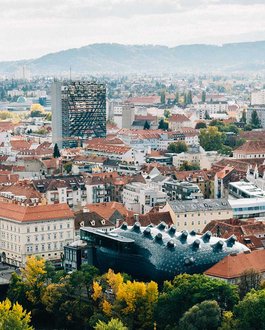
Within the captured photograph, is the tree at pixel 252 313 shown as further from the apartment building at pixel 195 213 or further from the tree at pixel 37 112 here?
the tree at pixel 37 112

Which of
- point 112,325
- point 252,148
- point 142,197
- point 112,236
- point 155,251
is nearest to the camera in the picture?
point 112,325

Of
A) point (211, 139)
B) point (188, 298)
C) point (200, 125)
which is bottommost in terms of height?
point (200, 125)

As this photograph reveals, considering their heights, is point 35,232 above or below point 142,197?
above

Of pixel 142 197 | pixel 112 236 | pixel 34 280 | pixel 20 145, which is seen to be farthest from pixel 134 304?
pixel 20 145

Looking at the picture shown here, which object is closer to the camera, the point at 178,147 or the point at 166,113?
the point at 178,147

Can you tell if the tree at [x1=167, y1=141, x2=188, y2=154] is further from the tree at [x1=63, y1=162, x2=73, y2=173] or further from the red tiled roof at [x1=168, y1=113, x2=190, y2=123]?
the red tiled roof at [x1=168, y1=113, x2=190, y2=123]

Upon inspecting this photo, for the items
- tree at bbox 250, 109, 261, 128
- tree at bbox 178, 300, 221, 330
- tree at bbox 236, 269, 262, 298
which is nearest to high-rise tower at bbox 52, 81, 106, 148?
tree at bbox 250, 109, 261, 128

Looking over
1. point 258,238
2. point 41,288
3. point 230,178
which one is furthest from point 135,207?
point 41,288

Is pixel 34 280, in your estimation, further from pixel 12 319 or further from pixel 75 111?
pixel 75 111
